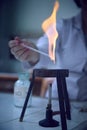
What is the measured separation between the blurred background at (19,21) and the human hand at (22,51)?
1970 millimetres

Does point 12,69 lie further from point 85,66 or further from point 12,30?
point 85,66

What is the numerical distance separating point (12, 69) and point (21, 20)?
58cm

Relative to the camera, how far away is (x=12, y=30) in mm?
3361

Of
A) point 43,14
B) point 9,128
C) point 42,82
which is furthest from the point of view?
point 43,14

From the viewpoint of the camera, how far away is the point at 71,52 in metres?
1.39

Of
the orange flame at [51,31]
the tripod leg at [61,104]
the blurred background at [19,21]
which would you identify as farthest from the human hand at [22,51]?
the blurred background at [19,21]

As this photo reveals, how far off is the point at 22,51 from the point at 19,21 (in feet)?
7.46

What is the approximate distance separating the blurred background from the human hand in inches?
77.6

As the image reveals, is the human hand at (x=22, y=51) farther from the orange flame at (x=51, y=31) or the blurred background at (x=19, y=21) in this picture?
the blurred background at (x=19, y=21)

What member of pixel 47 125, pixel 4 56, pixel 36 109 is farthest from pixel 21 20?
pixel 47 125

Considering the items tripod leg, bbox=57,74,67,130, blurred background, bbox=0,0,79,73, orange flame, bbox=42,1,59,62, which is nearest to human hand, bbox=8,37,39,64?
orange flame, bbox=42,1,59,62

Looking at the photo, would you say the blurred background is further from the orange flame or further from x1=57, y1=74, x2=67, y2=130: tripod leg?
x1=57, y1=74, x2=67, y2=130: tripod leg

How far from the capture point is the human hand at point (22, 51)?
3.34 feet

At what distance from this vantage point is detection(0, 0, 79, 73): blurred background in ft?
10.5
